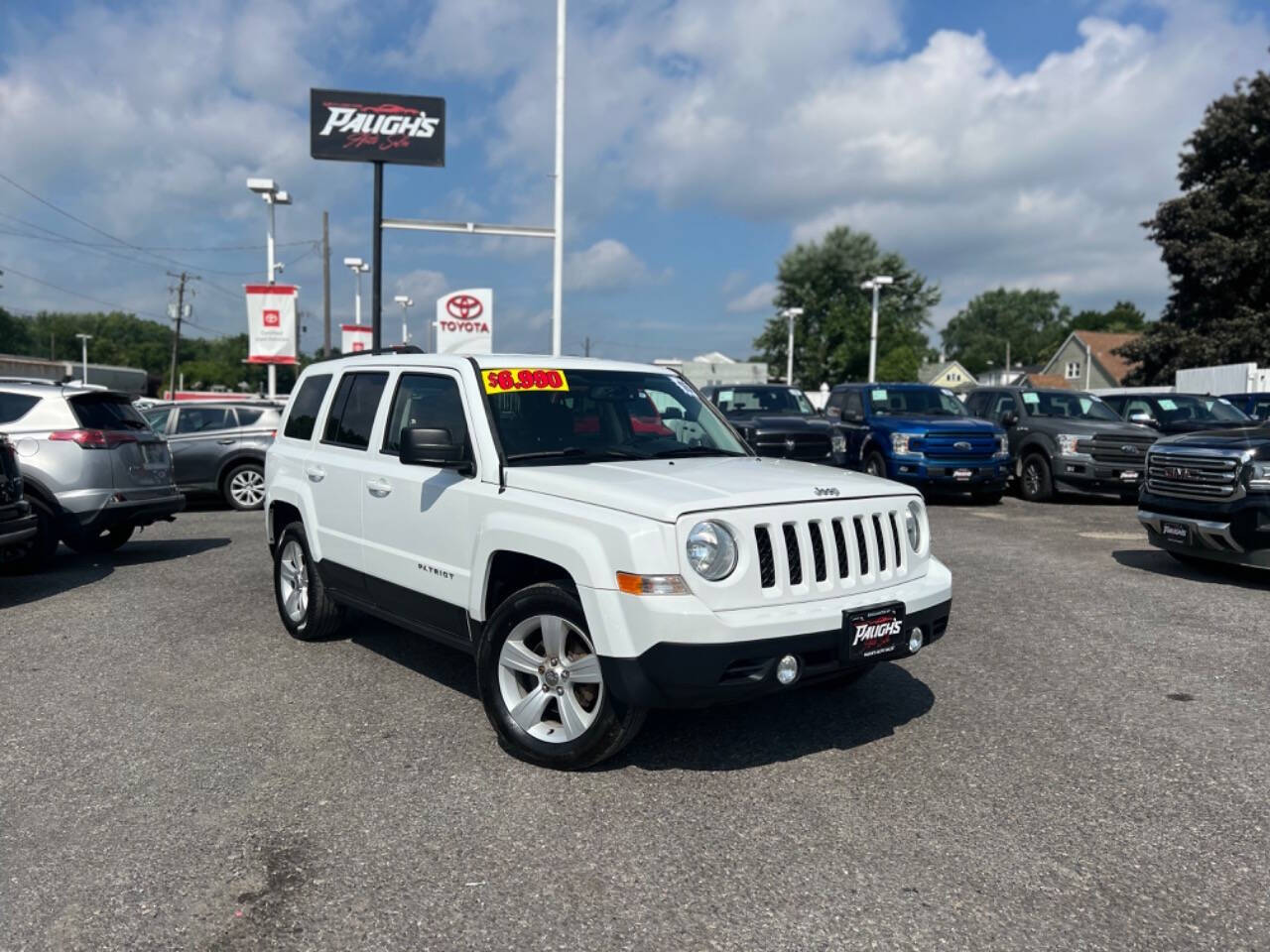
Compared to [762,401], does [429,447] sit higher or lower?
lower

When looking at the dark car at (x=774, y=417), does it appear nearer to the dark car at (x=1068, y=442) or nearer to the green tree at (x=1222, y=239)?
the dark car at (x=1068, y=442)

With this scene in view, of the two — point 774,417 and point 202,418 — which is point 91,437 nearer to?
point 202,418

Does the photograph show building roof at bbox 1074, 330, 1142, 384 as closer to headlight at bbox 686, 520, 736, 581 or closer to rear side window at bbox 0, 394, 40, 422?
rear side window at bbox 0, 394, 40, 422

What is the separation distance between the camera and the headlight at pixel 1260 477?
8.47m

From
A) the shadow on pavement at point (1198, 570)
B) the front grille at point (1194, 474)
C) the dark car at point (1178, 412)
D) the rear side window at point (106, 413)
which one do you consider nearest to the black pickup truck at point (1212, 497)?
the front grille at point (1194, 474)

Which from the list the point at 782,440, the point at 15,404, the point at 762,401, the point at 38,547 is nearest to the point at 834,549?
the point at 38,547

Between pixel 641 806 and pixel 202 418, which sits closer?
pixel 641 806

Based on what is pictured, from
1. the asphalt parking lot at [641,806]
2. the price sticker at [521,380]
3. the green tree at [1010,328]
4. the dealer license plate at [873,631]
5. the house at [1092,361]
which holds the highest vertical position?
the green tree at [1010,328]

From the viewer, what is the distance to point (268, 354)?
28266 mm

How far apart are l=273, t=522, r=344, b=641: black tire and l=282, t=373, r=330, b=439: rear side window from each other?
0.61 meters

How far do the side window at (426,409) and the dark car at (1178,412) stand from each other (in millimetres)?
15395

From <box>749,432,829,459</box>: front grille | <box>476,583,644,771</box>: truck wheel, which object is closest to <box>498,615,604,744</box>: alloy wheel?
<box>476,583,644,771</box>: truck wheel

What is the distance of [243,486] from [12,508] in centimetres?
661

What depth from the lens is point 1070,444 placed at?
50.6ft
